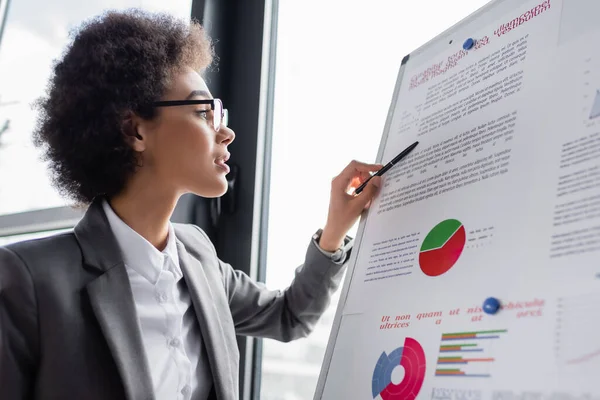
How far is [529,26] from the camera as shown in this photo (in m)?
0.79

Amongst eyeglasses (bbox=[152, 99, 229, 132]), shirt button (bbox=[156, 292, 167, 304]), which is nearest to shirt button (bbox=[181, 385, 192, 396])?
shirt button (bbox=[156, 292, 167, 304])

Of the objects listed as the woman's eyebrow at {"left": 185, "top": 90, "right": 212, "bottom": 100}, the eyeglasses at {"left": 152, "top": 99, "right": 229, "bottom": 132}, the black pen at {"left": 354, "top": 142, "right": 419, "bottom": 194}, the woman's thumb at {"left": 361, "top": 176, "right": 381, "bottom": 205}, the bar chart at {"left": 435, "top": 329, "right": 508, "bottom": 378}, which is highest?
the woman's eyebrow at {"left": 185, "top": 90, "right": 212, "bottom": 100}

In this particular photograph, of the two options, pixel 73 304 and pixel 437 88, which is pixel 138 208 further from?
pixel 437 88

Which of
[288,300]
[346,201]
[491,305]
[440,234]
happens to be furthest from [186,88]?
[491,305]

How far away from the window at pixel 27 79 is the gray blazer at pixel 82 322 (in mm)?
920

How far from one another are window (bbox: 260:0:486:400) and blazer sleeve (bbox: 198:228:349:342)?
114 millimetres

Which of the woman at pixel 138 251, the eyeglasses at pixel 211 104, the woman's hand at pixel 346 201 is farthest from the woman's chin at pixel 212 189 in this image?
the woman's hand at pixel 346 201

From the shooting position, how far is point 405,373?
Result: 2.46 ft

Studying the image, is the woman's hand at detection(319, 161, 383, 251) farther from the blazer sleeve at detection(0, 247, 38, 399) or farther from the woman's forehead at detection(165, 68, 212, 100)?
the blazer sleeve at detection(0, 247, 38, 399)

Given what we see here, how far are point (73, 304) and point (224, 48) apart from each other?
36.7 inches

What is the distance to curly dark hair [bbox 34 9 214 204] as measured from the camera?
1092mm

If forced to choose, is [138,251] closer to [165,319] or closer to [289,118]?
[165,319]

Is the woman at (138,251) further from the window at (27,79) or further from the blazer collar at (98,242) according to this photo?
the window at (27,79)

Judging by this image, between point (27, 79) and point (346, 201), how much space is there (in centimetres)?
159
